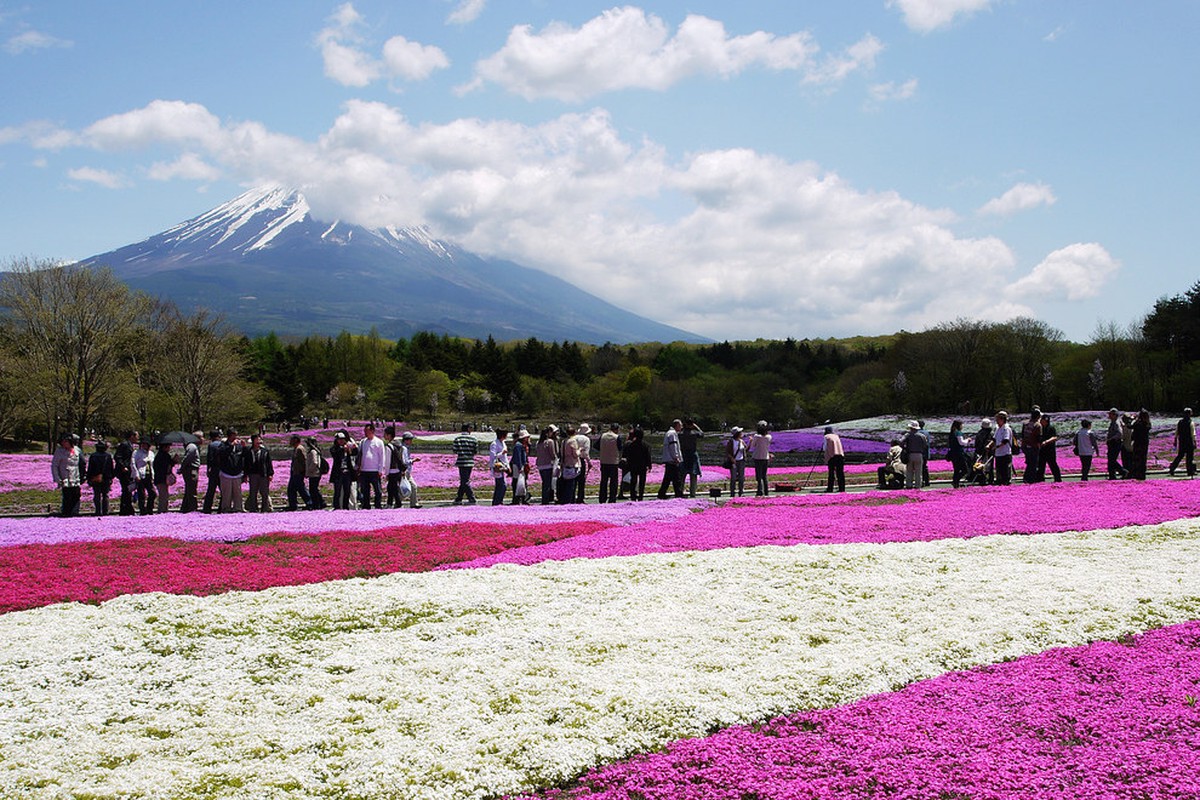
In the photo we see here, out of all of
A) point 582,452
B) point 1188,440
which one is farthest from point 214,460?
point 1188,440

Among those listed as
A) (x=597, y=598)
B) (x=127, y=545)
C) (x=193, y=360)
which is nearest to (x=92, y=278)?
(x=193, y=360)

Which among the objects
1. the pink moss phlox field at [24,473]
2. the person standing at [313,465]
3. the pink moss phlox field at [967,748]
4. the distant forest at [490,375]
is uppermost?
the distant forest at [490,375]

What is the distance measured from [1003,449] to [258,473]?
2120 centimetres

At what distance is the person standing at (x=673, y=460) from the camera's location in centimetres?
2444

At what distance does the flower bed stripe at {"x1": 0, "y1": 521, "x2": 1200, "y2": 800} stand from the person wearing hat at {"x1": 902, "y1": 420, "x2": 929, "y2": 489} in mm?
11933

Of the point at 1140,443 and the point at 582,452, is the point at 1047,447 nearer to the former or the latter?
the point at 1140,443

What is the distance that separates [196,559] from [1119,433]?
27078 millimetres

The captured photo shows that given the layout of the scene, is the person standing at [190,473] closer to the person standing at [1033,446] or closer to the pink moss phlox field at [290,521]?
the pink moss phlox field at [290,521]

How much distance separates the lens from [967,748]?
679cm

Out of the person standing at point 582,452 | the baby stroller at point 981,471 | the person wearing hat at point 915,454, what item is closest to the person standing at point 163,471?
the person standing at point 582,452

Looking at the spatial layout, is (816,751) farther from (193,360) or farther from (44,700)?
(193,360)

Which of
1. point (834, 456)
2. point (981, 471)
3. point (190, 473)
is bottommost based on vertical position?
point (981, 471)

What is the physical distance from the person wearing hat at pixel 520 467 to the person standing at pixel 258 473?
6.45m

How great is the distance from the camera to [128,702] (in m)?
8.22
